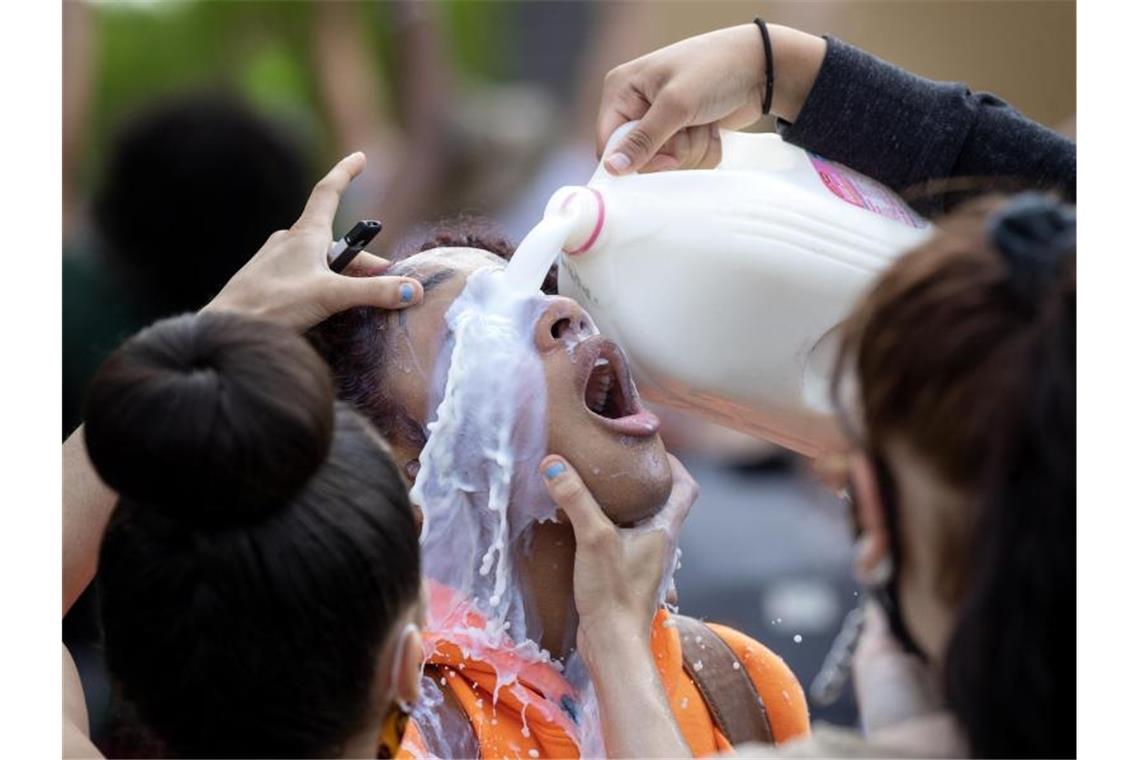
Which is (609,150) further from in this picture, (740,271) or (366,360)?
(366,360)

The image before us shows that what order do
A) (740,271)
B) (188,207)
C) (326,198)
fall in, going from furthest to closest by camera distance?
(188,207) → (326,198) → (740,271)

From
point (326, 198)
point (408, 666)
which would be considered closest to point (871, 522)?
point (408, 666)

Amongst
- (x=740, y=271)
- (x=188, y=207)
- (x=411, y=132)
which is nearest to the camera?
(x=740, y=271)

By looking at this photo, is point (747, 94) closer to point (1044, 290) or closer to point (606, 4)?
point (1044, 290)

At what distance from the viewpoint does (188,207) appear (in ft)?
5.99

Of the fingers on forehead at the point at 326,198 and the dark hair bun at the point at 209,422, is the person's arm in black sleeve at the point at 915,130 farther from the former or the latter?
the dark hair bun at the point at 209,422

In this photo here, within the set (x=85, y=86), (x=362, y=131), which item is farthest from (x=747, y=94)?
(x=362, y=131)

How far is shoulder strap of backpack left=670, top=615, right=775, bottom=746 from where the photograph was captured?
1332 mm

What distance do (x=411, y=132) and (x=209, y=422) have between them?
160 centimetres

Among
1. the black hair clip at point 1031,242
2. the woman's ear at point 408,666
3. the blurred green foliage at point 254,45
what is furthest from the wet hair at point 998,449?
the blurred green foliage at point 254,45

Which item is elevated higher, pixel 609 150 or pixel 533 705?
pixel 609 150

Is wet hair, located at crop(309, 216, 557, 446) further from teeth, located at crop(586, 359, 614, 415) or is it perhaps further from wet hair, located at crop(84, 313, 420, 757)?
wet hair, located at crop(84, 313, 420, 757)

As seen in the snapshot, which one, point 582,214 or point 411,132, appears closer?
point 582,214

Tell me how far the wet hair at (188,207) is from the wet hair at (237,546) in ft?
3.01
